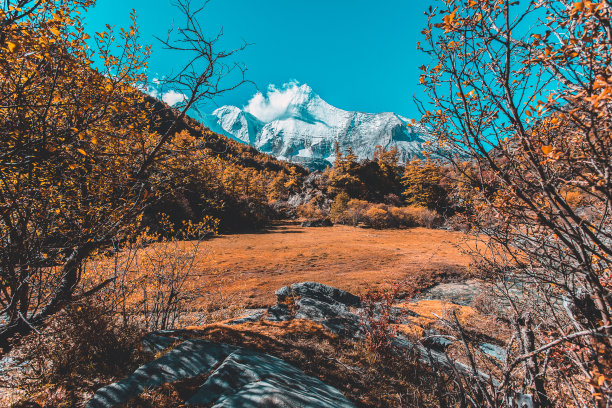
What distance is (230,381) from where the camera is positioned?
101 inches

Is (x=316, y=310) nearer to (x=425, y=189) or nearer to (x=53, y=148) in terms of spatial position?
(x=53, y=148)

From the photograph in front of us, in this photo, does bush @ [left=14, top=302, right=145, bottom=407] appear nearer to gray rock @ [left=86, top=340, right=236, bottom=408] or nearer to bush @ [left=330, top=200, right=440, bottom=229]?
gray rock @ [left=86, top=340, right=236, bottom=408]

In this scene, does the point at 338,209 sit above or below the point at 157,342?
above

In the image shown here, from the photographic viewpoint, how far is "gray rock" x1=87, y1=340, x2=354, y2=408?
226 cm

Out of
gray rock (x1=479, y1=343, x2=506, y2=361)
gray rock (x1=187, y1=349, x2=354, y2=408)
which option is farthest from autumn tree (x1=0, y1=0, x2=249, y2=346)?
gray rock (x1=479, y1=343, x2=506, y2=361)

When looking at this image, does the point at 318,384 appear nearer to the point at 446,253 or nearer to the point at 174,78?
the point at 174,78

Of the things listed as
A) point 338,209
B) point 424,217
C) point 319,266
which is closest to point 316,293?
point 319,266

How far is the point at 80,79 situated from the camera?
2.90 metres

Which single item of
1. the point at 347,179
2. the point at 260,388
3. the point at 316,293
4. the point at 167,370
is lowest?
the point at 316,293

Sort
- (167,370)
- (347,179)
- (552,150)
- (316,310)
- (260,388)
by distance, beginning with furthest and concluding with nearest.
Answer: (347,179)
(316,310)
(167,370)
(260,388)
(552,150)

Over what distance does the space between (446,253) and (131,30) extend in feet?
74.5

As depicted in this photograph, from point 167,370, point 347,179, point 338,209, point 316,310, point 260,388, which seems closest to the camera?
point 260,388

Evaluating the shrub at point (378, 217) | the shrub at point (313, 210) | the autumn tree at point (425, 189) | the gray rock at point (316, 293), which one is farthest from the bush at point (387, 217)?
the gray rock at point (316, 293)

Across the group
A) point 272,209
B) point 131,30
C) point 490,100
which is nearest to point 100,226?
point 131,30
